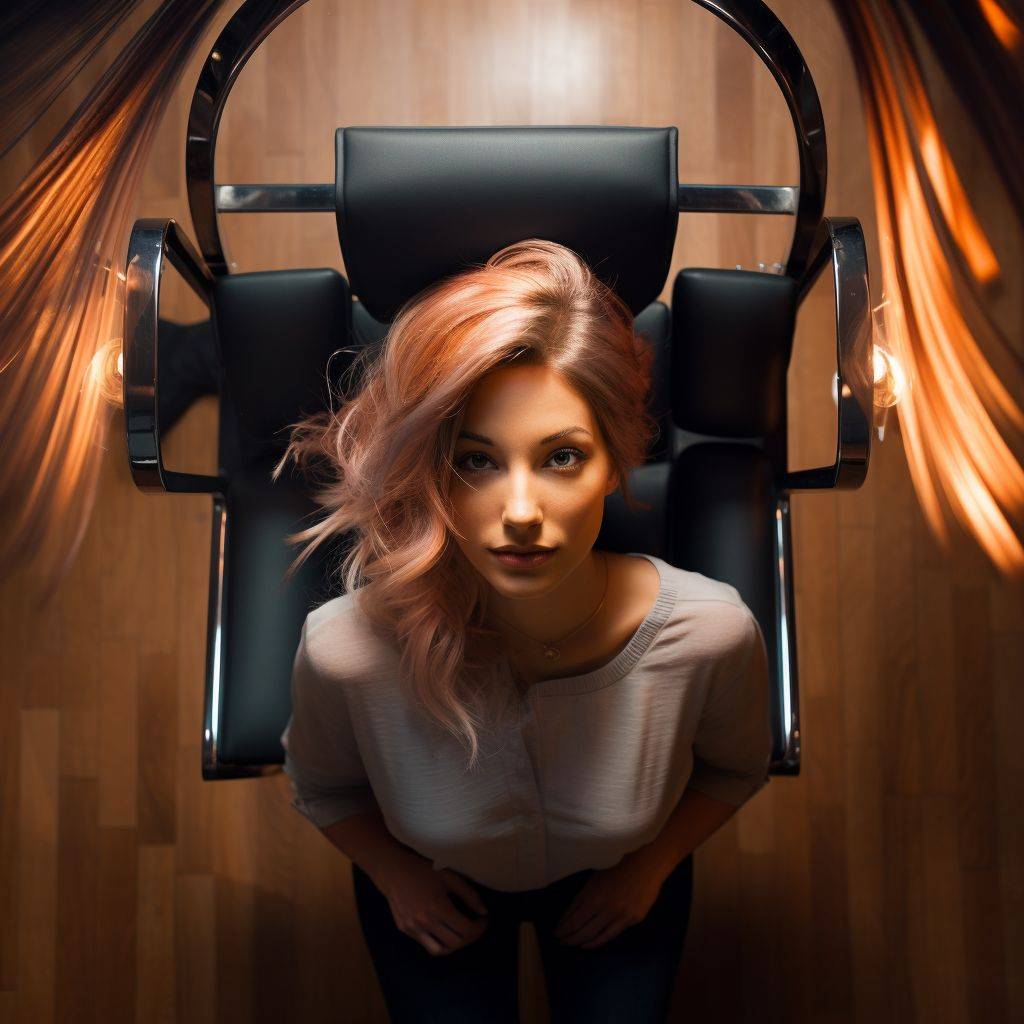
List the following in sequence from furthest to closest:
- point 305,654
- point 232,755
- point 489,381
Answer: point 232,755 → point 305,654 → point 489,381

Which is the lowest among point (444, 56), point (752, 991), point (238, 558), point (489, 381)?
point (752, 991)

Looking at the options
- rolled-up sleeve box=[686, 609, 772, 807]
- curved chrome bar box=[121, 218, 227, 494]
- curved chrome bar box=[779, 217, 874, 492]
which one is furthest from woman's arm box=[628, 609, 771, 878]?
curved chrome bar box=[121, 218, 227, 494]

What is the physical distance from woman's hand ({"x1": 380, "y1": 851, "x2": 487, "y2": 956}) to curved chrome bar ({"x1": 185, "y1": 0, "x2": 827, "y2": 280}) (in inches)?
33.3

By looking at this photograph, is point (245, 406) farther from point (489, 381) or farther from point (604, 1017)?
point (604, 1017)

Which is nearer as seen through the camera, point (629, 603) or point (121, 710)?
point (629, 603)

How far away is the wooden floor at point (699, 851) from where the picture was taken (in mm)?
1851

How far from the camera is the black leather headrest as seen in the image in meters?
1.08

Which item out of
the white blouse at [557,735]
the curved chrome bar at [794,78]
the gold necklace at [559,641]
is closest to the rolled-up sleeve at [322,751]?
the white blouse at [557,735]

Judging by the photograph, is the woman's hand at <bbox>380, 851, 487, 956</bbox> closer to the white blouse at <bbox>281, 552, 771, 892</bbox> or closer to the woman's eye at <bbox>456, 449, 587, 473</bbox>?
the white blouse at <bbox>281, 552, 771, 892</bbox>

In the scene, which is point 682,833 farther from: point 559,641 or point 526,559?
point 526,559

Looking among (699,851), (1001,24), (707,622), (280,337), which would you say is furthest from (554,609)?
(699,851)

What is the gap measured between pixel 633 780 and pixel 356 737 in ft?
1.05

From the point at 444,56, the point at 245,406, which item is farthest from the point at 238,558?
the point at 444,56

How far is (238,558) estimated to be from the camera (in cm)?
134
